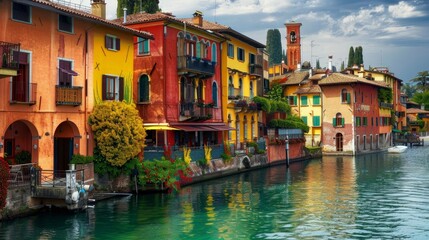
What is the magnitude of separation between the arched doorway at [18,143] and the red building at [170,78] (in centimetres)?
1016

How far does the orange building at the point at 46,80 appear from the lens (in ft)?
76.4

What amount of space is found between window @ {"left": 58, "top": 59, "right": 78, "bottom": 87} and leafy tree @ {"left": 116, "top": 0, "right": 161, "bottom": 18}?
27.5m

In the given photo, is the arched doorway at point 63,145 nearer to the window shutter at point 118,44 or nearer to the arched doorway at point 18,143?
the arched doorway at point 18,143

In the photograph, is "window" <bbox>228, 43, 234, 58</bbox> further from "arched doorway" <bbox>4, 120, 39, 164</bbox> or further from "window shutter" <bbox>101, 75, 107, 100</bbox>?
"arched doorway" <bbox>4, 120, 39, 164</bbox>

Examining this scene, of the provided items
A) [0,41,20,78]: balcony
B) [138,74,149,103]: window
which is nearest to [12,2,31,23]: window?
[0,41,20,78]: balcony

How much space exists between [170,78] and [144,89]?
6.55 feet

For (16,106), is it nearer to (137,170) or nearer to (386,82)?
(137,170)

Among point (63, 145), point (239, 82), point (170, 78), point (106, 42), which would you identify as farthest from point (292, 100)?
point (63, 145)

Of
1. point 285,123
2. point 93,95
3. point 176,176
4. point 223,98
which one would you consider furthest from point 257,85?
point 93,95

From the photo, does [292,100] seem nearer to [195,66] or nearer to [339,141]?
[339,141]

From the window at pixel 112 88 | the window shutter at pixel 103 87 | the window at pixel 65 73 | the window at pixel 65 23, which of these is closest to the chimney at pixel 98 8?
the window at pixel 112 88

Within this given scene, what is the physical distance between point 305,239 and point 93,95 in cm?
1488

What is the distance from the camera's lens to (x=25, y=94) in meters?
24.2

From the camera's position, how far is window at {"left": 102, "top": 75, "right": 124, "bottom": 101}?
2946 centimetres
